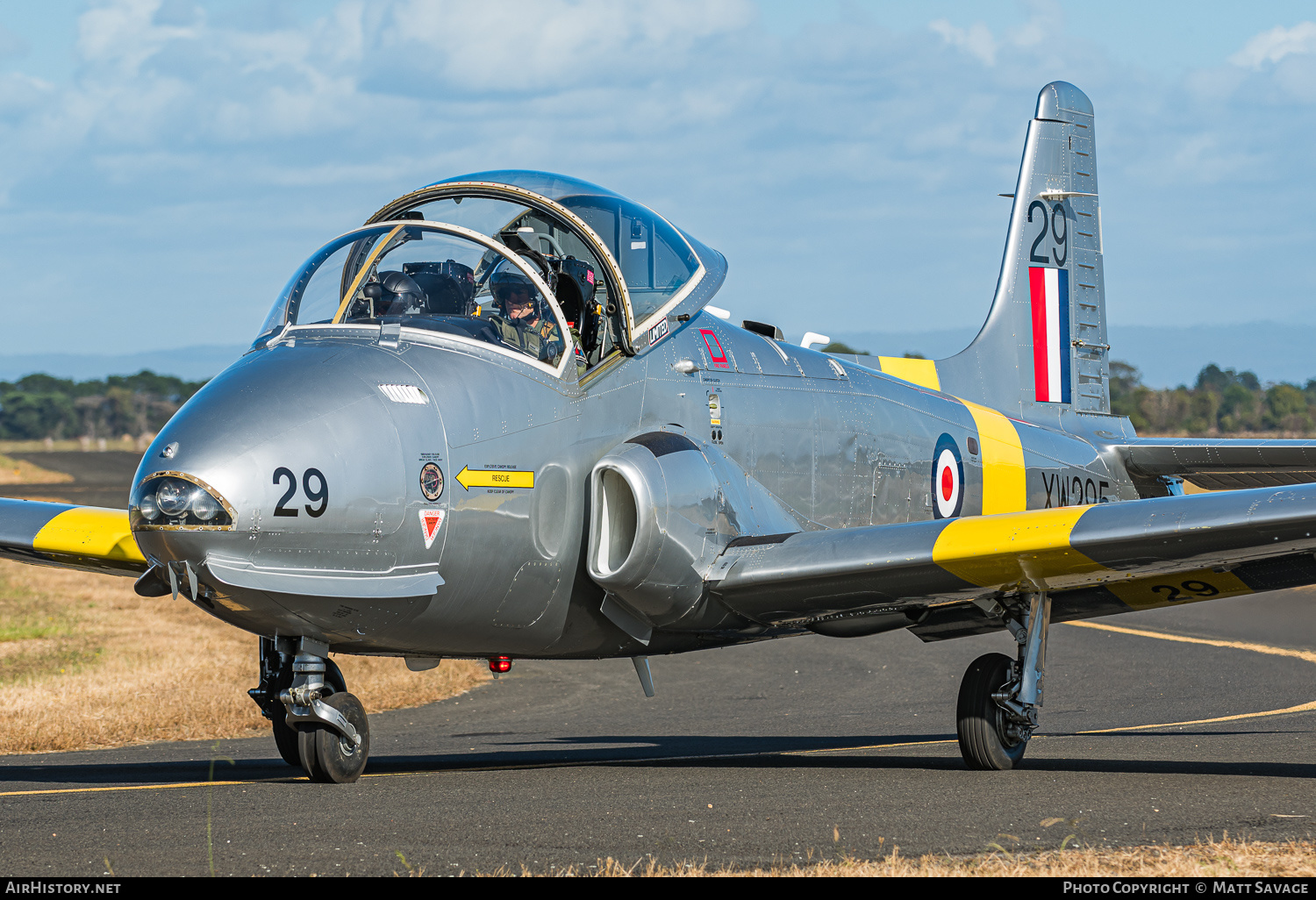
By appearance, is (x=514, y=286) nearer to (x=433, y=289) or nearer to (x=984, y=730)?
(x=433, y=289)

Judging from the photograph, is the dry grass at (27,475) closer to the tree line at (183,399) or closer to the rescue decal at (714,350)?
the tree line at (183,399)

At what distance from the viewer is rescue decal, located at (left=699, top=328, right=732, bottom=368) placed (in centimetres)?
1062

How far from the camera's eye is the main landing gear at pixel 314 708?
8.38 m

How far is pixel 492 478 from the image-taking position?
28.1 ft

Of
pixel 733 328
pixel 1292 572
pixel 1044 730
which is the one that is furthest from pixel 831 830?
pixel 1044 730

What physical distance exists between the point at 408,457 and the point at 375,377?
49cm

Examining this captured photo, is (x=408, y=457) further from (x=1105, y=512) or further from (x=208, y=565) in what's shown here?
(x=1105, y=512)

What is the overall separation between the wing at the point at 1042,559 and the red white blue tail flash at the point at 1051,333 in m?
5.81

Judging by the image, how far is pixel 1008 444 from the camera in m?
13.7

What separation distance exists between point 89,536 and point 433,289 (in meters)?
3.77

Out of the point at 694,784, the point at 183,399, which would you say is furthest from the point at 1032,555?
the point at 183,399

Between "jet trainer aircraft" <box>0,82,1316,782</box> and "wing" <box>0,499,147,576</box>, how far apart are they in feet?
0.11

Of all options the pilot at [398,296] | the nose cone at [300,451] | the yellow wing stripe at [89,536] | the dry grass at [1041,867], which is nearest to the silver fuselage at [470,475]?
the nose cone at [300,451]

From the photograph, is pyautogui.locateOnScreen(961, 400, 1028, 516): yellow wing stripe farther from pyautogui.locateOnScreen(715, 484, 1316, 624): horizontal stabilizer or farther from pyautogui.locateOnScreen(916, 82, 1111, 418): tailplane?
pyautogui.locateOnScreen(715, 484, 1316, 624): horizontal stabilizer
